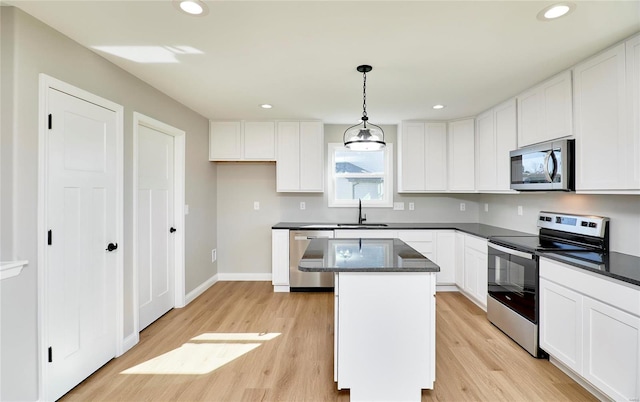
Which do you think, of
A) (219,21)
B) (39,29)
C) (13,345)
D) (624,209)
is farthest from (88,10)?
(624,209)

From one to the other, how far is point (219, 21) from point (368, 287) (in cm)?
191

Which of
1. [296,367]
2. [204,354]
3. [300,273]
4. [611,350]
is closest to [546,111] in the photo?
[611,350]

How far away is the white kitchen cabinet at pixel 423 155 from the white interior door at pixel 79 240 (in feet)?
11.5

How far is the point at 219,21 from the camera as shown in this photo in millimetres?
1892

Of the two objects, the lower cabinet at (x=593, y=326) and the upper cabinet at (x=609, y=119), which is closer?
the lower cabinet at (x=593, y=326)

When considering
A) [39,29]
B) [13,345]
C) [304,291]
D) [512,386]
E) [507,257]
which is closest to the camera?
[13,345]

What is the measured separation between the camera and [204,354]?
257 centimetres

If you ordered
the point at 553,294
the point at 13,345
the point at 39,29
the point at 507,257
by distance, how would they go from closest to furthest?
the point at 13,345 < the point at 39,29 < the point at 553,294 < the point at 507,257

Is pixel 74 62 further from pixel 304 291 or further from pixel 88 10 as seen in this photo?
pixel 304 291

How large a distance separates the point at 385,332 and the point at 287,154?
3027 millimetres

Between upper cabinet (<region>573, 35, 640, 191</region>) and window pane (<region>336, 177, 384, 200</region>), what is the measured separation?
260 centimetres

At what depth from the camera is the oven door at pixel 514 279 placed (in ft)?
8.14

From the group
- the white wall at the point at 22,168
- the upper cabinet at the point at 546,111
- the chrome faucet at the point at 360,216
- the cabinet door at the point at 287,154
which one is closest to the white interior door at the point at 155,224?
the white wall at the point at 22,168

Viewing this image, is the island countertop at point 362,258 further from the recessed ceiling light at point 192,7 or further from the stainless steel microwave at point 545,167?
the recessed ceiling light at point 192,7
